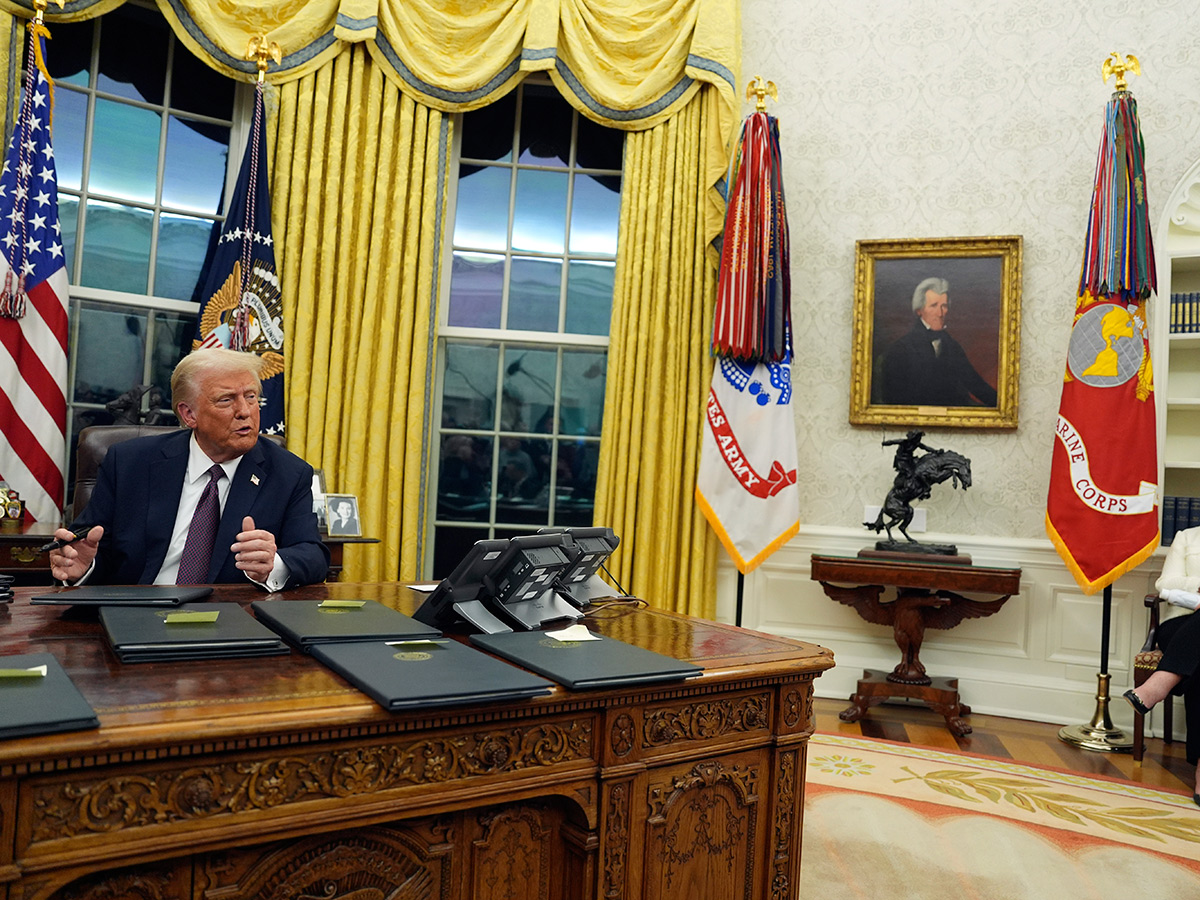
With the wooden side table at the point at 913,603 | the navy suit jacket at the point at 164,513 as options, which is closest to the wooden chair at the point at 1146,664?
the wooden side table at the point at 913,603

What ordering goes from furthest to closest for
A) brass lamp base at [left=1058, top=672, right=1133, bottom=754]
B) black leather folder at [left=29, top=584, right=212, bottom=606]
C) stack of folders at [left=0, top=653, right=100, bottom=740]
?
brass lamp base at [left=1058, top=672, right=1133, bottom=754] → black leather folder at [left=29, top=584, right=212, bottom=606] → stack of folders at [left=0, top=653, right=100, bottom=740]

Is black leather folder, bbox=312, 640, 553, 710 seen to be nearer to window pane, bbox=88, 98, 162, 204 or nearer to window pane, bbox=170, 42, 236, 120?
window pane, bbox=88, 98, 162, 204

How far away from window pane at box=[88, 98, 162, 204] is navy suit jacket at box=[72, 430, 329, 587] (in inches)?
96.4

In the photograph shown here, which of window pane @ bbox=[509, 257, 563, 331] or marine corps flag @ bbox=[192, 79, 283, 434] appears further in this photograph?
window pane @ bbox=[509, 257, 563, 331]

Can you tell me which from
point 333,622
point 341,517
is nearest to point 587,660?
point 333,622

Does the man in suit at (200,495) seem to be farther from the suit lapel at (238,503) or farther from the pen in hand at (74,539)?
the pen in hand at (74,539)

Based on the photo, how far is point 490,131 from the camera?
470cm

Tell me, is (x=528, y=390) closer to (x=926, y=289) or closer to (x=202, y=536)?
(x=926, y=289)

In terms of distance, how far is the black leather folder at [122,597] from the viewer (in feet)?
5.01

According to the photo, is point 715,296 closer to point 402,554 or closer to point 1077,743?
point 402,554

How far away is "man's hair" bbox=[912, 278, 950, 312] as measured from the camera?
4402mm

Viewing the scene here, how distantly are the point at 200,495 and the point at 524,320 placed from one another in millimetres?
2728

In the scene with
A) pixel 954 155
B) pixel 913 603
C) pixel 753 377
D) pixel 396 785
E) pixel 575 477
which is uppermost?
pixel 954 155

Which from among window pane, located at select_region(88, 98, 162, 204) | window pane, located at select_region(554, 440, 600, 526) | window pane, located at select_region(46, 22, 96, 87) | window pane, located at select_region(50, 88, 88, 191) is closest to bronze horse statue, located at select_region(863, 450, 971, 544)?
window pane, located at select_region(554, 440, 600, 526)
